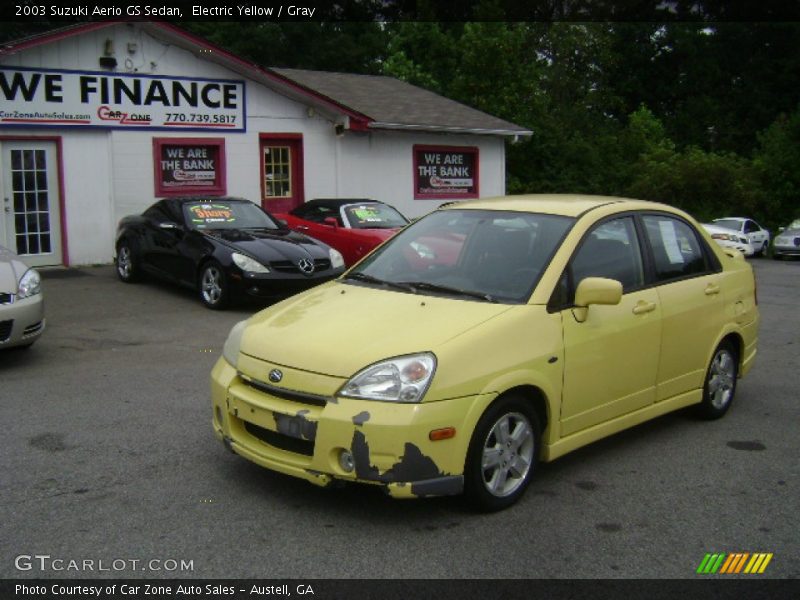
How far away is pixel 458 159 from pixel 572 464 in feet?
55.8

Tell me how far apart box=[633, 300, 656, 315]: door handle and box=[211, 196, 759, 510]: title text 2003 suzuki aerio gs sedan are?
0.04ft

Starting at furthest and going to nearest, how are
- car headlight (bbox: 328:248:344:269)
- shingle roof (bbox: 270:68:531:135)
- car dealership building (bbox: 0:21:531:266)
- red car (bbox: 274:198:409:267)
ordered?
1. shingle roof (bbox: 270:68:531:135)
2. car dealership building (bbox: 0:21:531:266)
3. red car (bbox: 274:198:409:267)
4. car headlight (bbox: 328:248:344:269)

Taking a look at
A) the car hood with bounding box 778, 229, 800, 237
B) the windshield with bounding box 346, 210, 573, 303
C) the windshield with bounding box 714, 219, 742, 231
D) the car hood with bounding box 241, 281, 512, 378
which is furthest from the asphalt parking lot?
the car hood with bounding box 778, 229, 800, 237

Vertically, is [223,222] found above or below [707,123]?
below

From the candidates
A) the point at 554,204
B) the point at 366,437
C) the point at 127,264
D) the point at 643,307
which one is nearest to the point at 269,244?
the point at 127,264

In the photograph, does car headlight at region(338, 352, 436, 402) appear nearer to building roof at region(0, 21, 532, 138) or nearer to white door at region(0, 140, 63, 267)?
white door at region(0, 140, 63, 267)

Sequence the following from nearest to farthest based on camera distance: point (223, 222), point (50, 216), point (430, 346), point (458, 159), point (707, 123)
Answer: point (430, 346) → point (223, 222) → point (50, 216) → point (458, 159) → point (707, 123)

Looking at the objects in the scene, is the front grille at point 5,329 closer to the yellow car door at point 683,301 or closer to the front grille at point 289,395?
the front grille at point 289,395

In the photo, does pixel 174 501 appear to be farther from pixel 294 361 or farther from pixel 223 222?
pixel 223 222

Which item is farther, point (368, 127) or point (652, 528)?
point (368, 127)

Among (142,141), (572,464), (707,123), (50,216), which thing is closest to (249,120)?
(142,141)

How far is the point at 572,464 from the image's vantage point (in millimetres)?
A: 5438

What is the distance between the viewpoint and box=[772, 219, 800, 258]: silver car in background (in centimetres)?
2677

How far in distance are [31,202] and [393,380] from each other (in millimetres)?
12632
